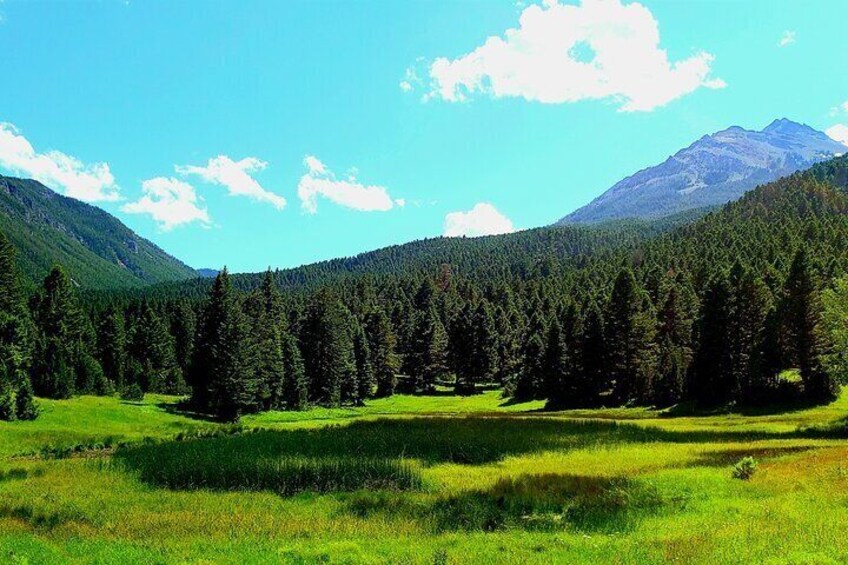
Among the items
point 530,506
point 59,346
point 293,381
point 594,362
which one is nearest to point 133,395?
point 59,346

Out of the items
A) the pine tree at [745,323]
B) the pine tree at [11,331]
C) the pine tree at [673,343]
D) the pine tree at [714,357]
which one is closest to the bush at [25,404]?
the pine tree at [11,331]

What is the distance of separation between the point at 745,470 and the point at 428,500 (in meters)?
12.8

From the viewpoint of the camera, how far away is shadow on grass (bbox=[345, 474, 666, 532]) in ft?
58.5

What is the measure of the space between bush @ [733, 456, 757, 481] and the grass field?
0.33m

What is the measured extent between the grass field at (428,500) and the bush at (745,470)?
0.33 meters

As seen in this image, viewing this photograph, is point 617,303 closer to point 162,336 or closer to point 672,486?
point 672,486

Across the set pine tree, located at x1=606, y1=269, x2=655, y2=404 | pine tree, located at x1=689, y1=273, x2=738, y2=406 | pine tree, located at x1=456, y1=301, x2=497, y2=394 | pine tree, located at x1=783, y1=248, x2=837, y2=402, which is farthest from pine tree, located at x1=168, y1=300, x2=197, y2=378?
pine tree, located at x1=783, y1=248, x2=837, y2=402

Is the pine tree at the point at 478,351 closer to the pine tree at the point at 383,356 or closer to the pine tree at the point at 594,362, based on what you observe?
the pine tree at the point at 383,356

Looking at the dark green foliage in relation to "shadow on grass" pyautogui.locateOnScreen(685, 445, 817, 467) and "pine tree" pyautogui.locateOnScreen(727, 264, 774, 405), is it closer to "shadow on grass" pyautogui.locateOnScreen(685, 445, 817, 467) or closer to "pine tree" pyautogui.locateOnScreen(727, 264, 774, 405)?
"shadow on grass" pyautogui.locateOnScreen(685, 445, 817, 467)

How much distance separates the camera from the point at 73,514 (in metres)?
19.2

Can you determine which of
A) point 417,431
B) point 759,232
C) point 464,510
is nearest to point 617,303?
point 417,431

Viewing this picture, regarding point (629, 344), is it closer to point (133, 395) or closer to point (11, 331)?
point (133, 395)

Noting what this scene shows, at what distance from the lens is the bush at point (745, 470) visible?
23547 millimetres

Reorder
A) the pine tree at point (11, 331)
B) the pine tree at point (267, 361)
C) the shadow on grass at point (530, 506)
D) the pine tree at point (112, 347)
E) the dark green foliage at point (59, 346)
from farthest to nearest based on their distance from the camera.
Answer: the pine tree at point (112, 347) → the pine tree at point (267, 361) → the dark green foliage at point (59, 346) → the pine tree at point (11, 331) → the shadow on grass at point (530, 506)
